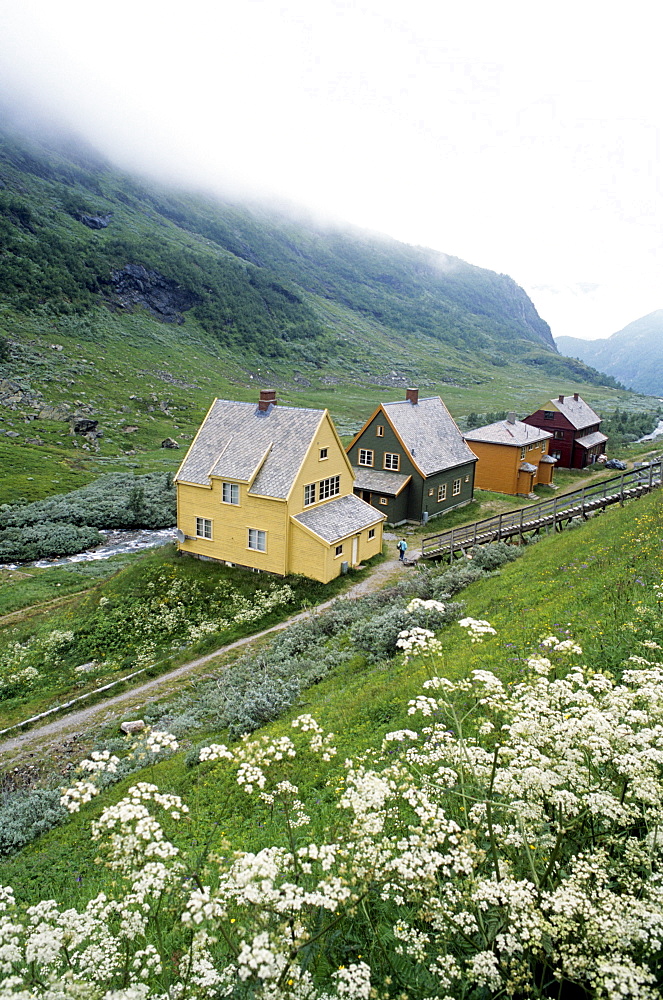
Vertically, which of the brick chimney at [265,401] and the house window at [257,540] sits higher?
the brick chimney at [265,401]

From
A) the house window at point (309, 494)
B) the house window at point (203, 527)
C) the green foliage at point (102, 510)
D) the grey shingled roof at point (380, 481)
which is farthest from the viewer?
the green foliage at point (102, 510)

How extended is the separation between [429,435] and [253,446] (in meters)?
18.2

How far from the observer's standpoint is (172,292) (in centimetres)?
15712

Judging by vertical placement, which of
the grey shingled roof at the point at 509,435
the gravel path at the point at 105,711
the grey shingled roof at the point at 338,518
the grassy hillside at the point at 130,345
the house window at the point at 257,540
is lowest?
the gravel path at the point at 105,711

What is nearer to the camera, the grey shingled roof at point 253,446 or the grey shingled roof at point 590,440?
the grey shingled roof at point 253,446

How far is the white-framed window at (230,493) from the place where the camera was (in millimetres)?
33938

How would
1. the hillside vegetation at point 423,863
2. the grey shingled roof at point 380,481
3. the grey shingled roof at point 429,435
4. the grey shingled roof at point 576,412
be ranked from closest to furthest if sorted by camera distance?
1. the hillside vegetation at point 423,863
2. the grey shingled roof at point 380,481
3. the grey shingled roof at point 429,435
4. the grey shingled roof at point 576,412

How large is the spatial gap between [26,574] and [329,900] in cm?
4418

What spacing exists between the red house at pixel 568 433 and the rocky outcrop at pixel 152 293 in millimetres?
112299

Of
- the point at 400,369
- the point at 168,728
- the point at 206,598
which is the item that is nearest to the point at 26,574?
the point at 206,598

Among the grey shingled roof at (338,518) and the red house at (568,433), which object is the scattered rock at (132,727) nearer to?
the grey shingled roof at (338,518)

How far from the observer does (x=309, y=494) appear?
34062 mm

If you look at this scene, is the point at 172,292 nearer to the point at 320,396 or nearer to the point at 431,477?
the point at 320,396

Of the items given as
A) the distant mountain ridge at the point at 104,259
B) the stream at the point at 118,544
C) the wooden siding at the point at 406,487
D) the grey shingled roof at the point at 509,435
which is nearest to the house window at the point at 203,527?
the stream at the point at 118,544
